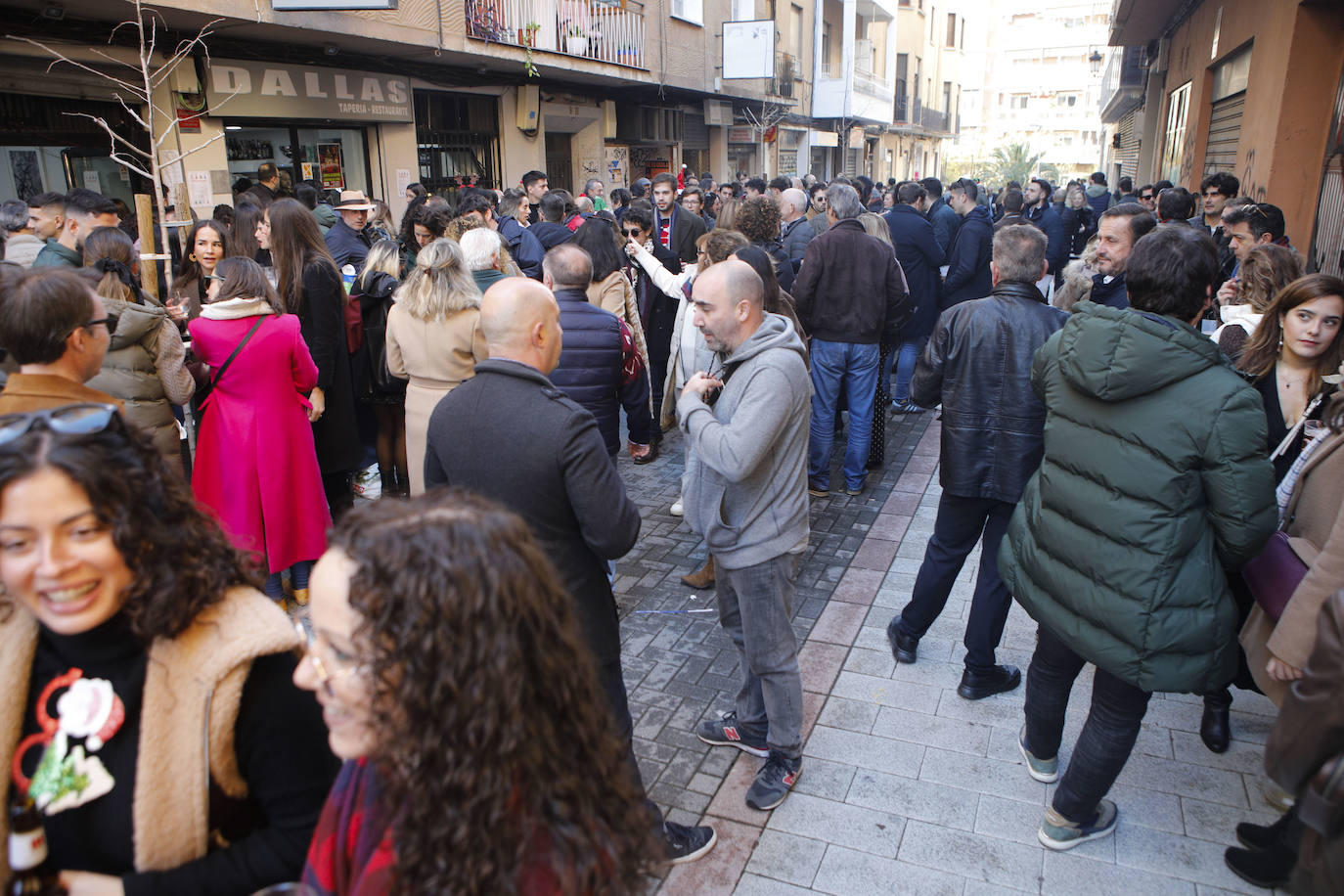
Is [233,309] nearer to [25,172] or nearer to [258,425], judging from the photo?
[258,425]

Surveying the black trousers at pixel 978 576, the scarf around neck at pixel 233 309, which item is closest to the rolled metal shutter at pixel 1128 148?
the black trousers at pixel 978 576

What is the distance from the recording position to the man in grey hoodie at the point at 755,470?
2.96 metres

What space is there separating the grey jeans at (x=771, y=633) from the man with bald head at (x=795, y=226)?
492 cm

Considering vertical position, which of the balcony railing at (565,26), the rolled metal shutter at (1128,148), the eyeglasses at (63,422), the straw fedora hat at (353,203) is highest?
the balcony railing at (565,26)

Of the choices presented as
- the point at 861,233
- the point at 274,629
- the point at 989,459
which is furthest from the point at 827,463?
the point at 274,629

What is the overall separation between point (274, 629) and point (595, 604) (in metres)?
1.22

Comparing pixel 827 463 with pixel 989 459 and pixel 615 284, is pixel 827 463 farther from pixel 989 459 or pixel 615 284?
pixel 989 459

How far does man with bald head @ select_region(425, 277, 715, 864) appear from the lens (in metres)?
2.51

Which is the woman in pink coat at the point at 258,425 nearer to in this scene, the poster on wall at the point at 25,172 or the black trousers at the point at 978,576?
the black trousers at the point at 978,576

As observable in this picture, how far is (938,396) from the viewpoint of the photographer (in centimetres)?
408

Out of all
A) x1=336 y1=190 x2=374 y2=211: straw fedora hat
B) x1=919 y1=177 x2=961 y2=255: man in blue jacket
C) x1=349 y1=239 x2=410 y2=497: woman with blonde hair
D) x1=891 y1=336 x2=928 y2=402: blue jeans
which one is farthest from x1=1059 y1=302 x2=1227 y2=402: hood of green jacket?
x1=919 y1=177 x2=961 y2=255: man in blue jacket

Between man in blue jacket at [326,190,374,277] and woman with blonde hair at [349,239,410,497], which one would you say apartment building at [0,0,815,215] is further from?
woman with blonde hair at [349,239,410,497]

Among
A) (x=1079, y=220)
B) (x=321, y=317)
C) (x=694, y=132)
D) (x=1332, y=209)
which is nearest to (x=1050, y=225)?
(x=1079, y=220)

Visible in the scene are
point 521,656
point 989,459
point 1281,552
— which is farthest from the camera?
point 989,459
